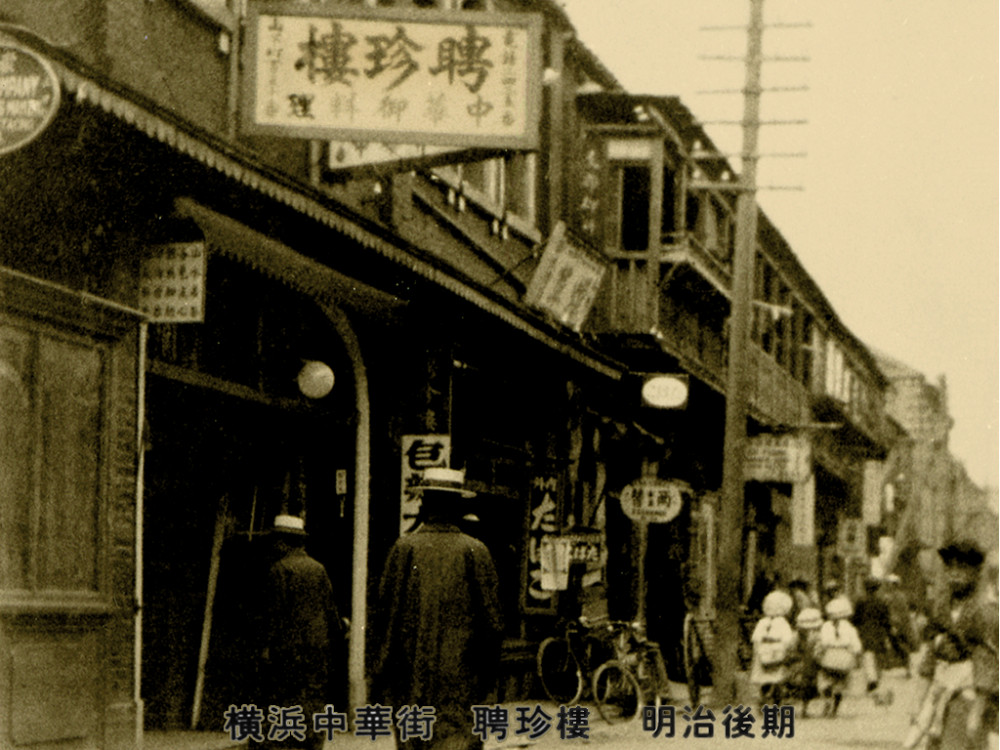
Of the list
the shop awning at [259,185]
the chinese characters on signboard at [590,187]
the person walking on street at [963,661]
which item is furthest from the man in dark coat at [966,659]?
the chinese characters on signboard at [590,187]

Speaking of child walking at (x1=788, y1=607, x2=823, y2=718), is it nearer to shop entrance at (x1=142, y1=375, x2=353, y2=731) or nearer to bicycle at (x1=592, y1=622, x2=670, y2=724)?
bicycle at (x1=592, y1=622, x2=670, y2=724)

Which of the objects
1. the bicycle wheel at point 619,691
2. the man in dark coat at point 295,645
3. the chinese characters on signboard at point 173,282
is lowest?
the bicycle wheel at point 619,691

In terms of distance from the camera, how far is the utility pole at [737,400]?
66.3ft

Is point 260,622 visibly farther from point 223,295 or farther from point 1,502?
point 223,295

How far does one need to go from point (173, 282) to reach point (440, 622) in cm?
361

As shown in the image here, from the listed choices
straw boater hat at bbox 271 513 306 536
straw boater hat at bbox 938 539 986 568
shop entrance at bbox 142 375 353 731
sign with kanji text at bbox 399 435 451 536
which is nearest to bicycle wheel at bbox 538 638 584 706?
sign with kanji text at bbox 399 435 451 536

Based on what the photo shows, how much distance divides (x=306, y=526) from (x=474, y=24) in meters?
5.39

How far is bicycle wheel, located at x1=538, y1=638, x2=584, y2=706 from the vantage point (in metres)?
17.8

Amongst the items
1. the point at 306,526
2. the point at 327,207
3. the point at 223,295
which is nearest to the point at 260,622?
the point at 327,207

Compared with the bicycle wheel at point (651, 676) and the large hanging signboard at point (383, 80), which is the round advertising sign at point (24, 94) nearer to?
the large hanging signboard at point (383, 80)

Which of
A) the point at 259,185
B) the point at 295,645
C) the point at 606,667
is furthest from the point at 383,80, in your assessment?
the point at 606,667

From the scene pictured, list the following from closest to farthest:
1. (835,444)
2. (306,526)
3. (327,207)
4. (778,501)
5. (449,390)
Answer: (327,207) < (306,526) < (449,390) < (778,501) < (835,444)

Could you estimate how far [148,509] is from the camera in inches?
525

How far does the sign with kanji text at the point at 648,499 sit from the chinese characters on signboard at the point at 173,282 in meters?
Answer: 12.4
